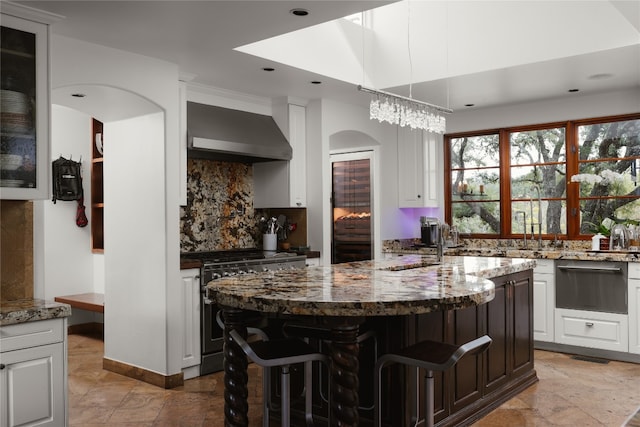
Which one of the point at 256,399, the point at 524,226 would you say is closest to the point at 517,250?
the point at 524,226

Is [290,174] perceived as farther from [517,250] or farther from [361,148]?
[517,250]

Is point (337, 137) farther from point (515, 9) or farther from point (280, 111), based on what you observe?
point (515, 9)

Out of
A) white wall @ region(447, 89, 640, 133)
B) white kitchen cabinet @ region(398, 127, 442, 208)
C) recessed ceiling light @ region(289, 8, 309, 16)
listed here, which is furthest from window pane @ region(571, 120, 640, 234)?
recessed ceiling light @ region(289, 8, 309, 16)

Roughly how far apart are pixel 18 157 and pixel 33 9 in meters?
0.85

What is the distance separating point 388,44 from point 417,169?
6.09ft

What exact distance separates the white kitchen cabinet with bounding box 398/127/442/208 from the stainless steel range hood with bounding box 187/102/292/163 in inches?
70.6

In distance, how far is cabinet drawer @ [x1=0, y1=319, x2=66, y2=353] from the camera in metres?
2.93

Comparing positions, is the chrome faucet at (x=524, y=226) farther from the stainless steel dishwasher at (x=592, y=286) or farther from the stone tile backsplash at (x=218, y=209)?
the stone tile backsplash at (x=218, y=209)

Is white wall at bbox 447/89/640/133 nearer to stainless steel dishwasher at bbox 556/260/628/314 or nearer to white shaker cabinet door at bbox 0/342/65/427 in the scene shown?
stainless steel dishwasher at bbox 556/260/628/314

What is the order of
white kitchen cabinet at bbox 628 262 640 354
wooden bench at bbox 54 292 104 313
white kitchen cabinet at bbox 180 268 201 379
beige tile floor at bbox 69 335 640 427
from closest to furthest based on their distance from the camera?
beige tile floor at bbox 69 335 640 427, white kitchen cabinet at bbox 180 268 201 379, white kitchen cabinet at bbox 628 262 640 354, wooden bench at bbox 54 292 104 313

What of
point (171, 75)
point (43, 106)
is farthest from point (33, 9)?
point (171, 75)

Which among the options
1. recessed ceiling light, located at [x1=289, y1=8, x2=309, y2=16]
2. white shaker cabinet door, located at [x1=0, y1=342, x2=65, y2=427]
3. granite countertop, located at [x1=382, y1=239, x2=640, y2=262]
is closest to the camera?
white shaker cabinet door, located at [x1=0, y1=342, x2=65, y2=427]

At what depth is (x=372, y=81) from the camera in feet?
18.5

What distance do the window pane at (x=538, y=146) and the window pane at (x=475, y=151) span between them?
210 millimetres
